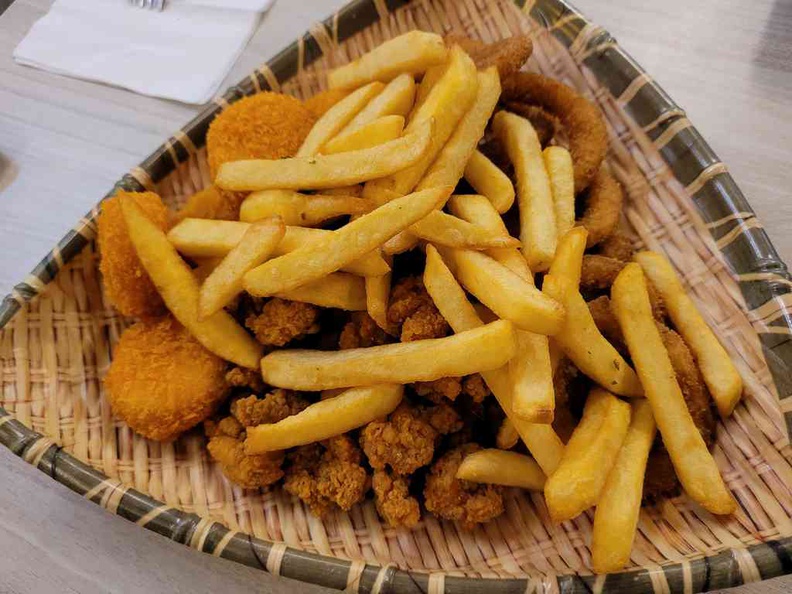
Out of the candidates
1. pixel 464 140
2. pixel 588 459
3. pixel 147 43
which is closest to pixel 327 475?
pixel 588 459

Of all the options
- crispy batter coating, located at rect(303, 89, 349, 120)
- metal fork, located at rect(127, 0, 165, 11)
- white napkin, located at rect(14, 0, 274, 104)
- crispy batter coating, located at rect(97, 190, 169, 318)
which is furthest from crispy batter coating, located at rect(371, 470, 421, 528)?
metal fork, located at rect(127, 0, 165, 11)

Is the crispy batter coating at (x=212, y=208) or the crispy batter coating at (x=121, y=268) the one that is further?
the crispy batter coating at (x=212, y=208)

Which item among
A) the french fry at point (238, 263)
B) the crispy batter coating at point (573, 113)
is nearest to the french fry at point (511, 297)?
the french fry at point (238, 263)

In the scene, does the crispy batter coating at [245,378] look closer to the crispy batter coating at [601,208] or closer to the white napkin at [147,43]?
the crispy batter coating at [601,208]

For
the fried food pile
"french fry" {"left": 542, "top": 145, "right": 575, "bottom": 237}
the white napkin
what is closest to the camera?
the fried food pile

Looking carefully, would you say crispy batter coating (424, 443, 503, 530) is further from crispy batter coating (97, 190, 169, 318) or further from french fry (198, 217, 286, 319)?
crispy batter coating (97, 190, 169, 318)

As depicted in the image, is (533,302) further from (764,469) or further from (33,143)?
(33,143)

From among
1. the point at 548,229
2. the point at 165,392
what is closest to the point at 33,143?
the point at 165,392
